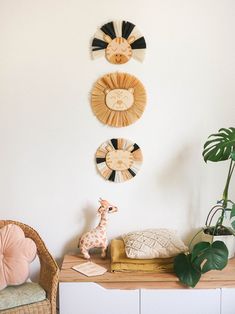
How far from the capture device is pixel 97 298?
195 centimetres

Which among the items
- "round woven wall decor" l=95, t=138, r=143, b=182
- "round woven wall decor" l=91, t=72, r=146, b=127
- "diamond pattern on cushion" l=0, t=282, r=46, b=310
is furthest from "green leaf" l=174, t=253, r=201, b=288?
"round woven wall decor" l=91, t=72, r=146, b=127

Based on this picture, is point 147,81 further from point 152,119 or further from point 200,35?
point 200,35

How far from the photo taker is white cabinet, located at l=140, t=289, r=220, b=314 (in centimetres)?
193

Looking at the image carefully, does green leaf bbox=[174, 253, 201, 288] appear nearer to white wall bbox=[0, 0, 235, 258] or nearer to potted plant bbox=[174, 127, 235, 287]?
potted plant bbox=[174, 127, 235, 287]

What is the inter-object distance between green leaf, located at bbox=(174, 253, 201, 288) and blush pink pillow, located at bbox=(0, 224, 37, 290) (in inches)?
33.4

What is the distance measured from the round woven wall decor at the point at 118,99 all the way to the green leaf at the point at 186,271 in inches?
37.3

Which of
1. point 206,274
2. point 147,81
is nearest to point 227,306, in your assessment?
point 206,274

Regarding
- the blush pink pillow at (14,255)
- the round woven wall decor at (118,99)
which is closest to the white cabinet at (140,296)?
the blush pink pillow at (14,255)

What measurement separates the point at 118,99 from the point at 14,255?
3.90 ft

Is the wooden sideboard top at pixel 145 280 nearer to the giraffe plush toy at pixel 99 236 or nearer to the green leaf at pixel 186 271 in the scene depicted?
the green leaf at pixel 186 271

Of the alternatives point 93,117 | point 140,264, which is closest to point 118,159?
point 93,117

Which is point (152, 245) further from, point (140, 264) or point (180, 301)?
point (180, 301)

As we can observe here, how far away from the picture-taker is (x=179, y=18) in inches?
90.4

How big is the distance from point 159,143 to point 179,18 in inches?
33.8
